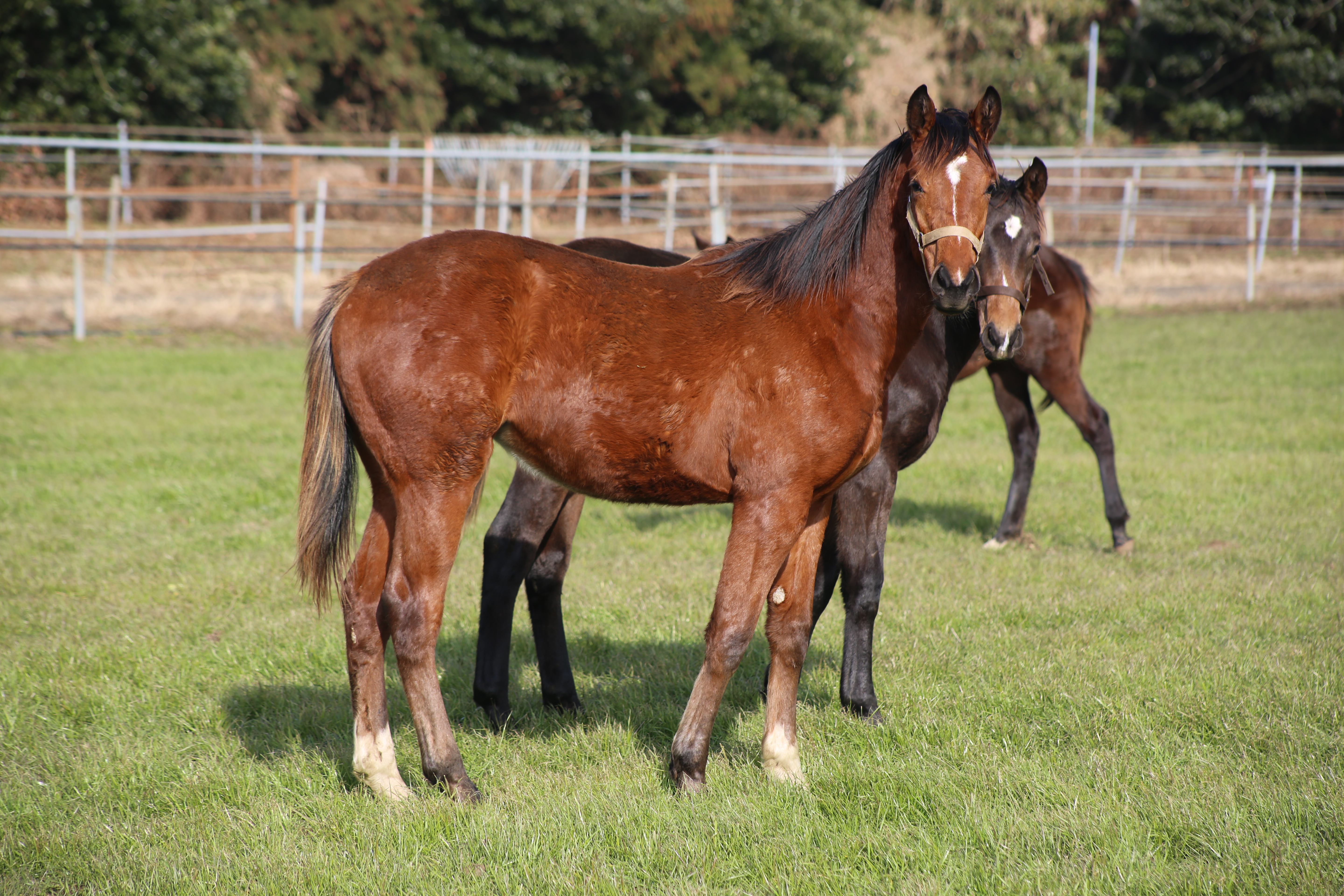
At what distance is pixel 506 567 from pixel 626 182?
54.2 ft

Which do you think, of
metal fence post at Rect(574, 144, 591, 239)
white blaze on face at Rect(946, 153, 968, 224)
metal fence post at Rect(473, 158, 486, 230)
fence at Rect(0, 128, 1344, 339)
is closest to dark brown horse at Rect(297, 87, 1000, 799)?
white blaze on face at Rect(946, 153, 968, 224)

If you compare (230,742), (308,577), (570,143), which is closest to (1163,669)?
(308,577)

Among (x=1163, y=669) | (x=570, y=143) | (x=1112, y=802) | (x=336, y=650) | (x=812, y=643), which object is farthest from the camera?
(x=570, y=143)

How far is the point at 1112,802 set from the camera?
10.7 ft

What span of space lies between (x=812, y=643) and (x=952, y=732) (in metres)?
1.31

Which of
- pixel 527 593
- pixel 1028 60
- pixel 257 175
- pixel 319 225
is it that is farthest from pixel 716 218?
pixel 1028 60

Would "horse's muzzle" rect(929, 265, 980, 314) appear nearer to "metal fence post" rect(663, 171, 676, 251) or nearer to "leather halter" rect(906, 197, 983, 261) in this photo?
"leather halter" rect(906, 197, 983, 261)

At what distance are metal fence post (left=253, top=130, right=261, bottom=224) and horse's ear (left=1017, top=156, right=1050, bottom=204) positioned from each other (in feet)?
49.9

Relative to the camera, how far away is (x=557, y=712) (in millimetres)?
4305

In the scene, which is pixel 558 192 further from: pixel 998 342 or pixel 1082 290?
pixel 998 342

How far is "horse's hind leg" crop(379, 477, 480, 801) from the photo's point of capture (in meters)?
3.25

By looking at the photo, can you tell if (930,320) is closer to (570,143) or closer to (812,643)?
(812,643)

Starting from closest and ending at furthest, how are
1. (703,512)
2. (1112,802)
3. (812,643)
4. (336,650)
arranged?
(1112,802) < (336,650) < (812,643) < (703,512)

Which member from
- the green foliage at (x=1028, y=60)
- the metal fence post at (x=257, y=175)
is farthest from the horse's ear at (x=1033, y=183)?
the green foliage at (x=1028, y=60)
